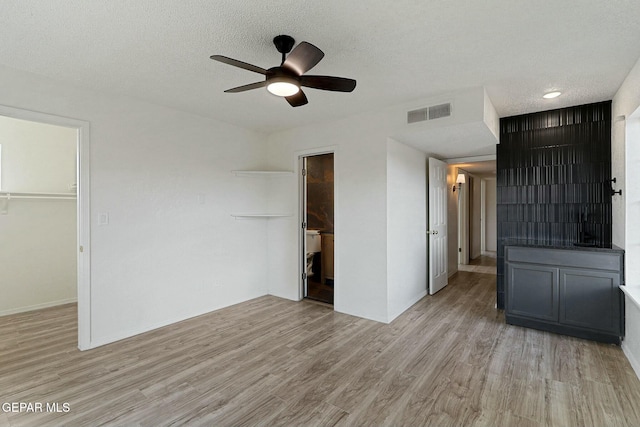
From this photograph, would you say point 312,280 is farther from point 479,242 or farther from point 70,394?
point 479,242

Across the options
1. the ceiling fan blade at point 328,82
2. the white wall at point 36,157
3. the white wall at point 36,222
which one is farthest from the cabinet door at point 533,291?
the white wall at point 36,157

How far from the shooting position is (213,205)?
408cm

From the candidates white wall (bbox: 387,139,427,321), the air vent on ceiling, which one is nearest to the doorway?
white wall (bbox: 387,139,427,321)

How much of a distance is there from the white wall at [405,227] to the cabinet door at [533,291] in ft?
3.81

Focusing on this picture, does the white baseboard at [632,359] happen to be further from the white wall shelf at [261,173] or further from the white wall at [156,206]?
the white wall at [156,206]

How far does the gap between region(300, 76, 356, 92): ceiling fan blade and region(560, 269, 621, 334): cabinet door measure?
2.89 metres

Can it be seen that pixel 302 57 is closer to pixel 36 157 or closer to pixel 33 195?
pixel 33 195

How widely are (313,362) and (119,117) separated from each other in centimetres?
306

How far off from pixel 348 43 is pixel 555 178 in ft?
10.1

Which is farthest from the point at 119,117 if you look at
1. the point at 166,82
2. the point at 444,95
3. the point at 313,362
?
the point at 444,95

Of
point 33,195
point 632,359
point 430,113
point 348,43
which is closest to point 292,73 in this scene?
point 348,43

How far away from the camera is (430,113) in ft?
10.7

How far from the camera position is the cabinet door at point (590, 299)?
2957 mm

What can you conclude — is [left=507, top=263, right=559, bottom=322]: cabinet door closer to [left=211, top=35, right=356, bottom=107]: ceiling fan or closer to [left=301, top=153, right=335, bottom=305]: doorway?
[left=301, top=153, right=335, bottom=305]: doorway
